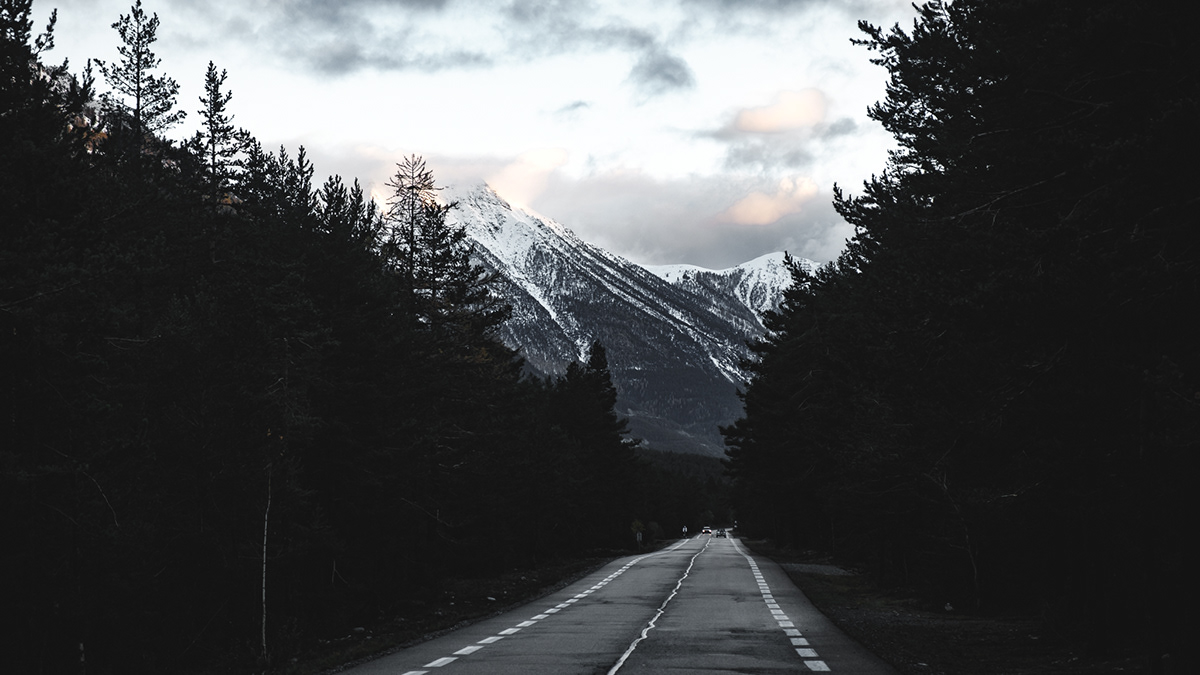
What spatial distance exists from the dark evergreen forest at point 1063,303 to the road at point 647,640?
11.6 feet

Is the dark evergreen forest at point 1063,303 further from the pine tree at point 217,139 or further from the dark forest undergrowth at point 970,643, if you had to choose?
the pine tree at point 217,139

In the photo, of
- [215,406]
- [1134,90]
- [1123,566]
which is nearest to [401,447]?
[215,406]

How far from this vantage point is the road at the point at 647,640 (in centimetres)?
1238

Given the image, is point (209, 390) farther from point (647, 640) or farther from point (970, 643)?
point (970, 643)

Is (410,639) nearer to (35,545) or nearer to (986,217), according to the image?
(35,545)

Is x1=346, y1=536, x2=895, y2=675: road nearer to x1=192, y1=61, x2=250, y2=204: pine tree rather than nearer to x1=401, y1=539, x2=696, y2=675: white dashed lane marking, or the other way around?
x1=401, y1=539, x2=696, y2=675: white dashed lane marking

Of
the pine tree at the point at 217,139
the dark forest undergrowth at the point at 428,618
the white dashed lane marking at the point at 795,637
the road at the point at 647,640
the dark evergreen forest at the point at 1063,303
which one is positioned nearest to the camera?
the dark evergreen forest at the point at 1063,303

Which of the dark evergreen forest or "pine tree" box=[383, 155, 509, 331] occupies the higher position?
"pine tree" box=[383, 155, 509, 331]

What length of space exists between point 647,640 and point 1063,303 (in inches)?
324

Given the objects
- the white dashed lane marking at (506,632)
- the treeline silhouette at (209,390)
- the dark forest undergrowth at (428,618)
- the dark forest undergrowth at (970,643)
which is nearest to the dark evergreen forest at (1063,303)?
the dark forest undergrowth at (970,643)

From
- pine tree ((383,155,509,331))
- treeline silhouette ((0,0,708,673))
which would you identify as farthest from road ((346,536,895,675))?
pine tree ((383,155,509,331))

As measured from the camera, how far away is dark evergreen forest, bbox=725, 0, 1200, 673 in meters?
9.76

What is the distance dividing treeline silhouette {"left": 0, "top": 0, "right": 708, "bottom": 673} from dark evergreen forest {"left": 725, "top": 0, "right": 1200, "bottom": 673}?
12.7 metres

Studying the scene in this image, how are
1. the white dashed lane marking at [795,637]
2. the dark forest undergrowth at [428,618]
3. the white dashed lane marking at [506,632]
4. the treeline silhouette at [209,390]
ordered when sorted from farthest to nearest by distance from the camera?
the treeline silhouette at [209,390] → the dark forest undergrowth at [428,618] → the white dashed lane marking at [506,632] → the white dashed lane marking at [795,637]
